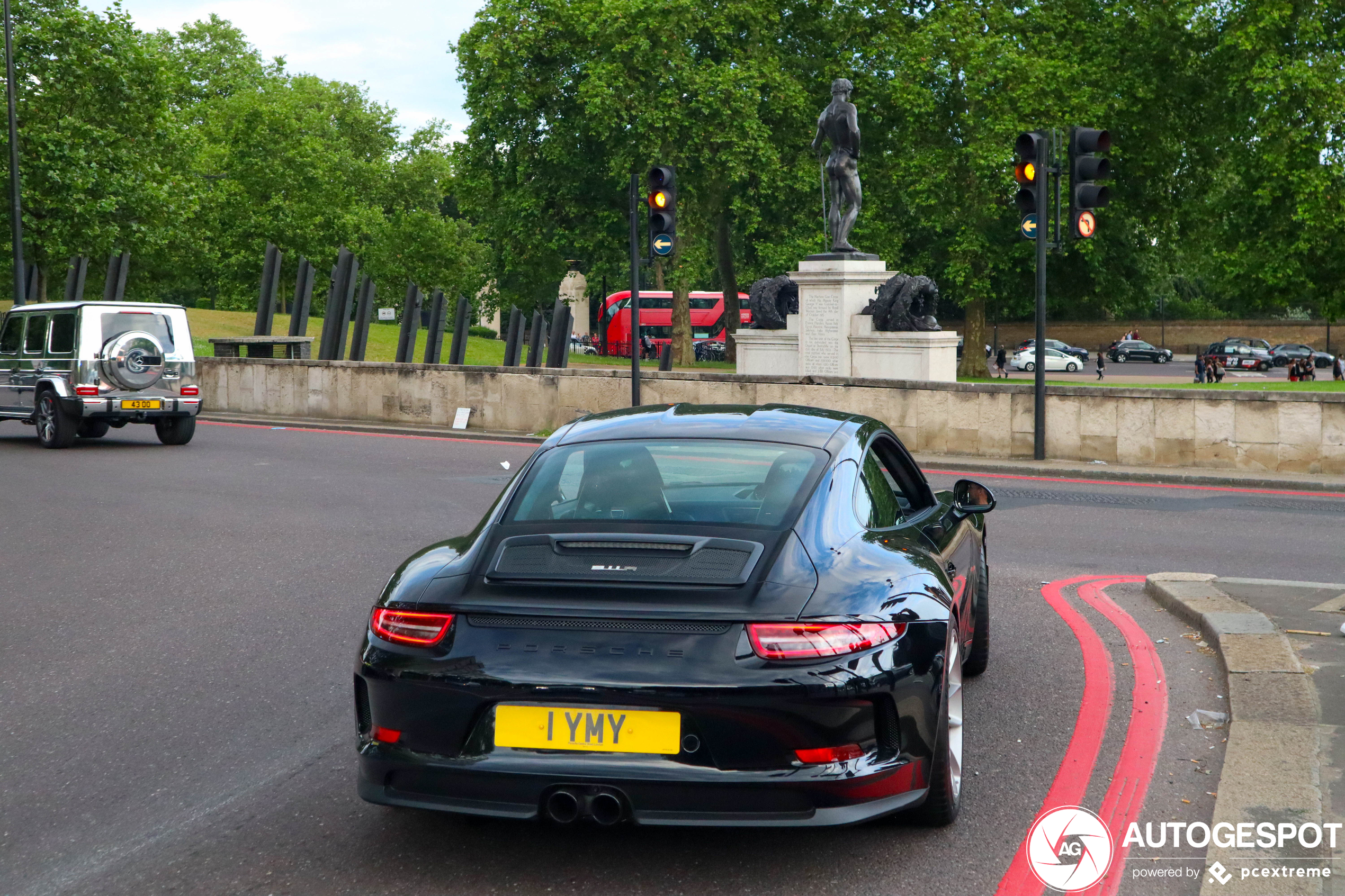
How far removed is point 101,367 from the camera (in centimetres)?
1955

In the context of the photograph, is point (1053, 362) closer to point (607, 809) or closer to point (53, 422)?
point (53, 422)

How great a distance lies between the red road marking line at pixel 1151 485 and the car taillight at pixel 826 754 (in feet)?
41.6

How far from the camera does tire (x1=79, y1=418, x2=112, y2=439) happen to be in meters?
22.0

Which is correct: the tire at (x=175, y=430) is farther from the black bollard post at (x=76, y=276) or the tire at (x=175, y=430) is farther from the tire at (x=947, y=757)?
the black bollard post at (x=76, y=276)

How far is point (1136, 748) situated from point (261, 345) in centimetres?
2694

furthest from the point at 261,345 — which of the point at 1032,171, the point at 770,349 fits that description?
the point at 1032,171

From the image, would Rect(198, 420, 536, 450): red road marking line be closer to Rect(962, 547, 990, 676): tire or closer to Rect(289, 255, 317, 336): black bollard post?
Rect(289, 255, 317, 336): black bollard post

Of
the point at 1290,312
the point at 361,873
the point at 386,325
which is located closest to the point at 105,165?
the point at 386,325

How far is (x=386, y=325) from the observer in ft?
206

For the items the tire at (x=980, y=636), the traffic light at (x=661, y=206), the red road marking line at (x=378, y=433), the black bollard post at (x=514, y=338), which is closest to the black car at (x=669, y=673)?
the tire at (x=980, y=636)

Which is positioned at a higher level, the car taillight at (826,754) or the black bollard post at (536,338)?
the black bollard post at (536,338)

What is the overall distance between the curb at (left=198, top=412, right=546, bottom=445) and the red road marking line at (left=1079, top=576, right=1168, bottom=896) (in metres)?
14.4

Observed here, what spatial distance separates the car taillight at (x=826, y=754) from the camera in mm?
3758

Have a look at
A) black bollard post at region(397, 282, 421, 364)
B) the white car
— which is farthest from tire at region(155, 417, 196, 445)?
the white car
